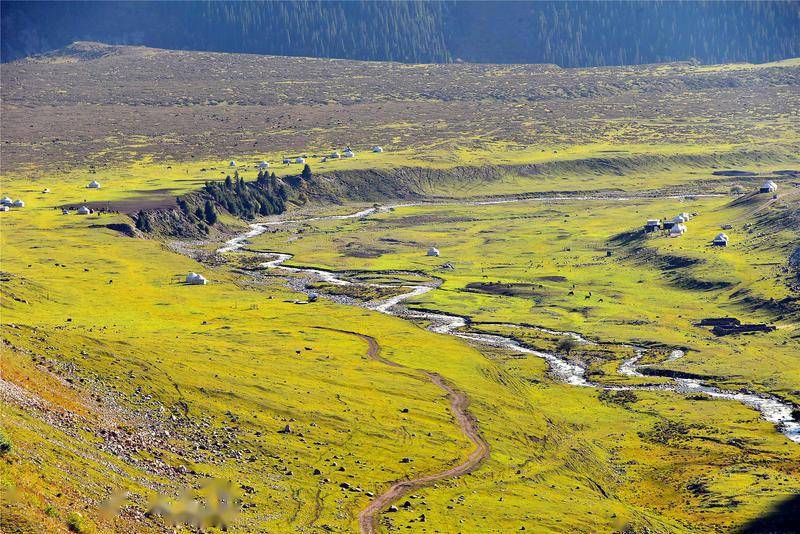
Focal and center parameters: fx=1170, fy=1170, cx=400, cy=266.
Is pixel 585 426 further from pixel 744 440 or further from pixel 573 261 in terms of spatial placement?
pixel 573 261

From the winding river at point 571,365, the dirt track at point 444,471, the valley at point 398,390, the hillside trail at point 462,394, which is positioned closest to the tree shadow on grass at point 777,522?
the valley at point 398,390

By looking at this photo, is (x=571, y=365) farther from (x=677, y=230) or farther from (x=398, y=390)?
(x=677, y=230)

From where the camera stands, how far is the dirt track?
215 ft

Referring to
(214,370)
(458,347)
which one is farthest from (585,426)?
(214,370)

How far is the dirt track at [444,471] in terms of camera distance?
215 feet

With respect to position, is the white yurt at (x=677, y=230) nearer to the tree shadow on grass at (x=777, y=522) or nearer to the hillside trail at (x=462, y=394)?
the hillside trail at (x=462, y=394)

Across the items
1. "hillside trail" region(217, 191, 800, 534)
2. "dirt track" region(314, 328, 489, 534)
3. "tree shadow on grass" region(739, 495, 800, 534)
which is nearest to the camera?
"dirt track" region(314, 328, 489, 534)

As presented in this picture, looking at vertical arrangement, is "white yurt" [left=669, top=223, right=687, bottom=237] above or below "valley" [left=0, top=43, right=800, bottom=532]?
below

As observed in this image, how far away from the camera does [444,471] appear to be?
76.0 metres

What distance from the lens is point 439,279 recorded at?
565 ft

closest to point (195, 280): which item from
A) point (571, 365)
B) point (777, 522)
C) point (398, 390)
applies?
point (571, 365)

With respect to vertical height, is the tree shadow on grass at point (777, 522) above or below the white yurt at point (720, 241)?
above

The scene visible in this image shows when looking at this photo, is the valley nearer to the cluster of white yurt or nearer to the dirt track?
the dirt track

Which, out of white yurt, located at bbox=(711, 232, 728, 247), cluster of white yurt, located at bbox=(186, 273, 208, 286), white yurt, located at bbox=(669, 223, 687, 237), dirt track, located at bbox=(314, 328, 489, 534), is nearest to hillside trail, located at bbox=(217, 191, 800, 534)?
dirt track, located at bbox=(314, 328, 489, 534)
